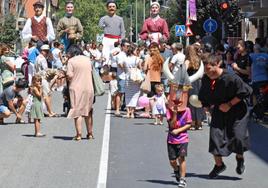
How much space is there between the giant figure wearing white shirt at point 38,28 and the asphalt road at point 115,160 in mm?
3151

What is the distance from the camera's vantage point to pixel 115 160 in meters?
13.4

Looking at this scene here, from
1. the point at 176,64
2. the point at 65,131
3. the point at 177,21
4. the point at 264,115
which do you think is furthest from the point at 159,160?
the point at 177,21

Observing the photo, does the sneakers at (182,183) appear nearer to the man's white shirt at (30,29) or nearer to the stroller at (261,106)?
the stroller at (261,106)

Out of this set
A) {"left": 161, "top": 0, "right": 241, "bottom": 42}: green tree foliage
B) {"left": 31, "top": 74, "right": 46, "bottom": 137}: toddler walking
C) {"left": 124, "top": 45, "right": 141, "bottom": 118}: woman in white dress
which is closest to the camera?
{"left": 31, "top": 74, "right": 46, "bottom": 137}: toddler walking

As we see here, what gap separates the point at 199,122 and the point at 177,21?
5556 centimetres

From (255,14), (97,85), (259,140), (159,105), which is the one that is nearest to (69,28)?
(159,105)

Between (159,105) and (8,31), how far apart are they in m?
34.5

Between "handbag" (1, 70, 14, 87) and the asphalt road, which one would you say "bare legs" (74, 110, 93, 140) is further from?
"handbag" (1, 70, 14, 87)

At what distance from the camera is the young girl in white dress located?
63.2ft

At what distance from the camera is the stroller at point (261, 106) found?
20219 millimetres

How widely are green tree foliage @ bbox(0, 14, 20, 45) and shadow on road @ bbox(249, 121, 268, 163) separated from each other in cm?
3365

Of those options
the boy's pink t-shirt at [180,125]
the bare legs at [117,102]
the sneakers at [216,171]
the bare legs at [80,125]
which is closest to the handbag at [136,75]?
the bare legs at [117,102]

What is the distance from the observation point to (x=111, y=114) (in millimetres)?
21891

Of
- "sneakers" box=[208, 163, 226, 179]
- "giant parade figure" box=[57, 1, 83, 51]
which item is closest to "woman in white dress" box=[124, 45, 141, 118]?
"giant parade figure" box=[57, 1, 83, 51]
